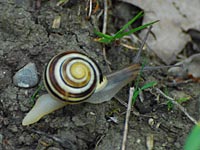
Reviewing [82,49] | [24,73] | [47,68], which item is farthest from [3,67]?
[82,49]

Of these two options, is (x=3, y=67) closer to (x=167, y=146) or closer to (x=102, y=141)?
(x=102, y=141)

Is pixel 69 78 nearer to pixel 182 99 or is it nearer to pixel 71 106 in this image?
pixel 71 106

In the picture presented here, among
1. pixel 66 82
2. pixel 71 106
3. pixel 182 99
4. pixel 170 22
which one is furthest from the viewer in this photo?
pixel 170 22

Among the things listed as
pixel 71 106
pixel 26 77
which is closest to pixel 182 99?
pixel 71 106

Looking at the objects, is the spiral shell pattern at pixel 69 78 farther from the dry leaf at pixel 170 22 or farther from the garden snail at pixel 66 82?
the dry leaf at pixel 170 22

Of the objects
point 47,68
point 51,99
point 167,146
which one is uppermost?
point 47,68

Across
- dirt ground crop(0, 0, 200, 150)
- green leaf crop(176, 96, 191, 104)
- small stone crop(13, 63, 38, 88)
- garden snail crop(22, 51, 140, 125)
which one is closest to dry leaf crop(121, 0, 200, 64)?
dirt ground crop(0, 0, 200, 150)
